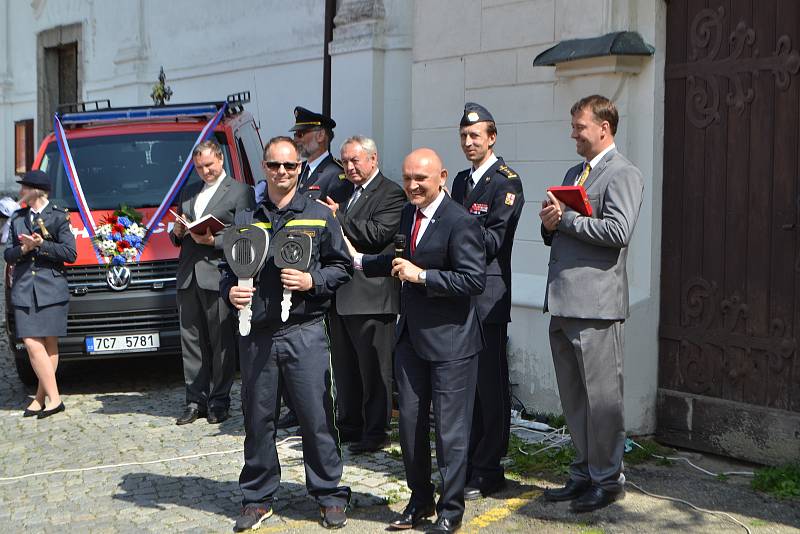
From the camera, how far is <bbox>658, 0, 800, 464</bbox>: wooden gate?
6.36 m

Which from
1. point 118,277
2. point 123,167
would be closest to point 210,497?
point 118,277

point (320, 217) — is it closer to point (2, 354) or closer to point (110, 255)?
point (110, 255)

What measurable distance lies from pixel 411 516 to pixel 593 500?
0.97 meters

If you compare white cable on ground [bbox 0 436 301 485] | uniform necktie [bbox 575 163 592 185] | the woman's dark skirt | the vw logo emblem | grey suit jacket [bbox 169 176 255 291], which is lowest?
white cable on ground [bbox 0 436 301 485]

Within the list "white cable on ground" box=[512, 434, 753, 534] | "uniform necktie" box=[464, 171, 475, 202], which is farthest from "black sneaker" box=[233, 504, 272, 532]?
"uniform necktie" box=[464, 171, 475, 202]

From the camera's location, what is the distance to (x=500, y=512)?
18.8 feet

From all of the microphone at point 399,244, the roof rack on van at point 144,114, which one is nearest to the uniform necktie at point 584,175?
the microphone at point 399,244

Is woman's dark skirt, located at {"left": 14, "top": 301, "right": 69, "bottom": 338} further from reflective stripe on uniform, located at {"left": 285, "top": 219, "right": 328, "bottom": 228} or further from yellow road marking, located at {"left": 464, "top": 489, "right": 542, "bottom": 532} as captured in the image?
yellow road marking, located at {"left": 464, "top": 489, "right": 542, "bottom": 532}

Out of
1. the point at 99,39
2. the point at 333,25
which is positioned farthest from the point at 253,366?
the point at 99,39

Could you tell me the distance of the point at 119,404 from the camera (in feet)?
28.7

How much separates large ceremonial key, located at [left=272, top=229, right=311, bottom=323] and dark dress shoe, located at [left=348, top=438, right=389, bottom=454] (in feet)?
6.17

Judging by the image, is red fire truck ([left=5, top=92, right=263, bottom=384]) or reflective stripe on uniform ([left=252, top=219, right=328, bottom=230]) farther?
red fire truck ([left=5, top=92, right=263, bottom=384])

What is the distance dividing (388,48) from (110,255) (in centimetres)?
413

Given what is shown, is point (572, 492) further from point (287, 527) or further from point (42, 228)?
point (42, 228)
